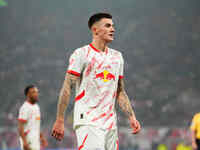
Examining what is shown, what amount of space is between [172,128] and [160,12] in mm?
9697

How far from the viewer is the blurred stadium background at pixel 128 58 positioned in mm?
21328

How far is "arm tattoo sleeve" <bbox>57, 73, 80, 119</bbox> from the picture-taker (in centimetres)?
325

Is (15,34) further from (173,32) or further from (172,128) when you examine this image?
(172,128)

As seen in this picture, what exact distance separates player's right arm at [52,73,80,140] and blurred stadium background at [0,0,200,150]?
17.2m

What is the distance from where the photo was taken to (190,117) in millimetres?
21734

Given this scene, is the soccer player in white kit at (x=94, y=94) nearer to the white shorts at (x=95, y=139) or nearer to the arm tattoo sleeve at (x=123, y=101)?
the white shorts at (x=95, y=139)

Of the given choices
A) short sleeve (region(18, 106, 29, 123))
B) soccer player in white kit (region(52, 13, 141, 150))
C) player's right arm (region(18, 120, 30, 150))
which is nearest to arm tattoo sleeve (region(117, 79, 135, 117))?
soccer player in white kit (region(52, 13, 141, 150))

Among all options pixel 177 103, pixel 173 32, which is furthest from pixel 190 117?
pixel 173 32

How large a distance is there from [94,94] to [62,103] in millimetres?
302

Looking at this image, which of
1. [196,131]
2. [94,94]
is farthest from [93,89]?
[196,131]

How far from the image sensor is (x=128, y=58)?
24766 mm

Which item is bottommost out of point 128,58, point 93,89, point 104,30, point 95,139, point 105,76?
point 95,139

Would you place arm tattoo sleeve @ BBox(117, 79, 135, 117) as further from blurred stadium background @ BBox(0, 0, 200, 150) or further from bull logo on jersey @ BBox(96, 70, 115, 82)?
blurred stadium background @ BBox(0, 0, 200, 150)

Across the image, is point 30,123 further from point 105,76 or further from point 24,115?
point 105,76
